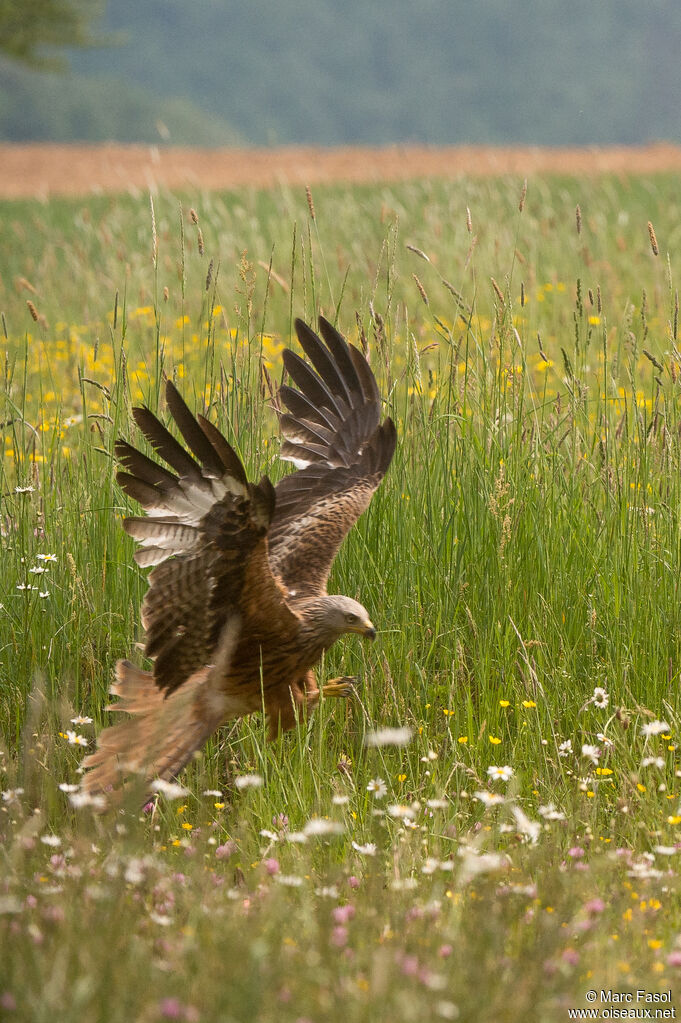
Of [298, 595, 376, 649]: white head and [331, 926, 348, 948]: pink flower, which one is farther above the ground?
[298, 595, 376, 649]: white head

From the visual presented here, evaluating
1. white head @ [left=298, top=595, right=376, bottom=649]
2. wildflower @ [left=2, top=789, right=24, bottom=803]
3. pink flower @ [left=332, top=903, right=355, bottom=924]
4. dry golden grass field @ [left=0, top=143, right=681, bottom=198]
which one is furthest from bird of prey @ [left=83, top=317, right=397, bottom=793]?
dry golden grass field @ [left=0, top=143, right=681, bottom=198]

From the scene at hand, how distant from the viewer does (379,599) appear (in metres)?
3.90

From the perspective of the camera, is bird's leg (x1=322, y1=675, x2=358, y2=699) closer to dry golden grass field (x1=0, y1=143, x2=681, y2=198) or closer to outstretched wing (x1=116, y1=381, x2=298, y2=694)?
outstretched wing (x1=116, y1=381, x2=298, y2=694)

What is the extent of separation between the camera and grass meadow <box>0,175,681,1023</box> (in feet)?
6.45

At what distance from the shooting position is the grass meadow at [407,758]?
197 cm

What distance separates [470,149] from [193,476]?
29996 millimetres

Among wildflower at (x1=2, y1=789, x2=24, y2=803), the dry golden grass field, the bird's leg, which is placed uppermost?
the dry golden grass field

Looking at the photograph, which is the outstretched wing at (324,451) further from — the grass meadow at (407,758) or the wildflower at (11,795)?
the wildflower at (11,795)

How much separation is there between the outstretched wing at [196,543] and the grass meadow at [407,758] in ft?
1.18

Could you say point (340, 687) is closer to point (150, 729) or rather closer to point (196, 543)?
point (150, 729)

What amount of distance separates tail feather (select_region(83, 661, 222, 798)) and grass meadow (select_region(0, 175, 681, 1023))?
12 cm

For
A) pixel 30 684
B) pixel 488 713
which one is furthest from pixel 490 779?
pixel 30 684

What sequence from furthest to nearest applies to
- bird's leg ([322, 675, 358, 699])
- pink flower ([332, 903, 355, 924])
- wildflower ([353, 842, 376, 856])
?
1. bird's leg ([322, 675, 358, 699])
2. wildflower ([353, 842, 376, 856])
3. pink flower ([332, 903, 355, 924])

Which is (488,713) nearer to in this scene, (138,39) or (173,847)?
(173,847)
